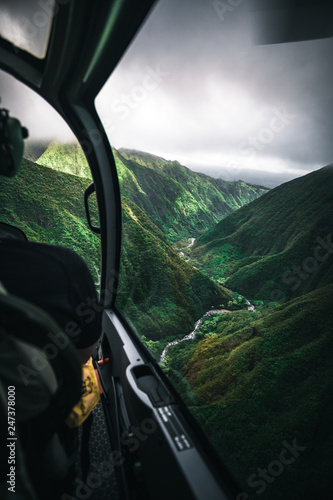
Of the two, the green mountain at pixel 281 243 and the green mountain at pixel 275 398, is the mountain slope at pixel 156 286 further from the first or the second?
the green mountain at pixel 275 398

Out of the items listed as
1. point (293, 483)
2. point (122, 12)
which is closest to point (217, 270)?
point (293, 483)

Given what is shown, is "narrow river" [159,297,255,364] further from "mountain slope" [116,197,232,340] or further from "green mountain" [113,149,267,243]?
"green mountain" [113,149,267,243]

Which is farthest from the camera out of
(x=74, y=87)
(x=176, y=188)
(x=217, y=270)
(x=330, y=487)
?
(x=176, y=188)

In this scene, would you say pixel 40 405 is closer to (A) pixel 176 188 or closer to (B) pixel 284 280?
(B) pixel 284 280

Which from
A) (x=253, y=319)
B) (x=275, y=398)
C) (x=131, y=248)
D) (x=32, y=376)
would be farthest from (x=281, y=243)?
(x=131, y=248)

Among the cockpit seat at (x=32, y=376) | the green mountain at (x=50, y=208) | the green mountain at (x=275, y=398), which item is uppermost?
the green mountain at (x=50, y=208)

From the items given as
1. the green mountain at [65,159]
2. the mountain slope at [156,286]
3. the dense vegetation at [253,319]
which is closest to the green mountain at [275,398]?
the dense vegetation at [253,319]

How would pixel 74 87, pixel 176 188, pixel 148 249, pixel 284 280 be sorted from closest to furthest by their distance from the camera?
pixel 284 280 → pixel 74 87 → pixel 176 188 → pixel 148 249

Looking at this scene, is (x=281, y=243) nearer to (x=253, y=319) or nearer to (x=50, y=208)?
(x=253, y=319)
